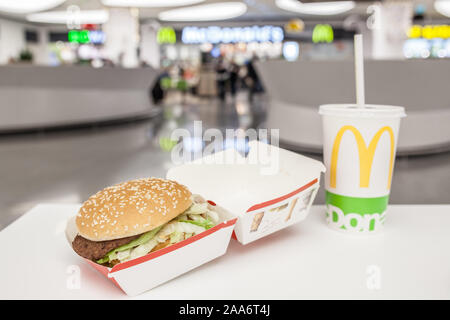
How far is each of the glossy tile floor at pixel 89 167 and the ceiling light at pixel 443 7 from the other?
10.2 meters

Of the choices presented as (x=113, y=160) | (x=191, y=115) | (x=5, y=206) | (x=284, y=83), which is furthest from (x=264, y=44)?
(x=5, y=206)

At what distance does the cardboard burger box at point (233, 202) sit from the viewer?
2.25 ft

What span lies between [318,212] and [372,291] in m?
0.43

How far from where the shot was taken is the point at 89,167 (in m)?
4.32

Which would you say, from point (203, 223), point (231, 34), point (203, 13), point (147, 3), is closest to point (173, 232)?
point (203, 223)

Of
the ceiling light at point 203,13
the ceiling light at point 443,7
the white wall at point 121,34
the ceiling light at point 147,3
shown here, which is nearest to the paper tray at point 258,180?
the white wall at point 121,34

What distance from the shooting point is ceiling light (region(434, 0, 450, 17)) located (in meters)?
12.8

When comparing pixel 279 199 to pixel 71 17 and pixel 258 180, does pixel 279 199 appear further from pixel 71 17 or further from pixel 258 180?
pixel 71 17

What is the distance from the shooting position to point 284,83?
214 inches

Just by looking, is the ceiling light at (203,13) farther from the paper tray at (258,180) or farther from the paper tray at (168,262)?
the paper tray at (168,262)

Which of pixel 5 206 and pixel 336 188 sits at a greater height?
pixel 336 188

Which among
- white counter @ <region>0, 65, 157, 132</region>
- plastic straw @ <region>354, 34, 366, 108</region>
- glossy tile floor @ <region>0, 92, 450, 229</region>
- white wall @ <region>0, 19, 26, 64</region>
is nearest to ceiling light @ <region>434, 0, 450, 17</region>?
white counter @ <region>0, 65, 157, 132</region>
